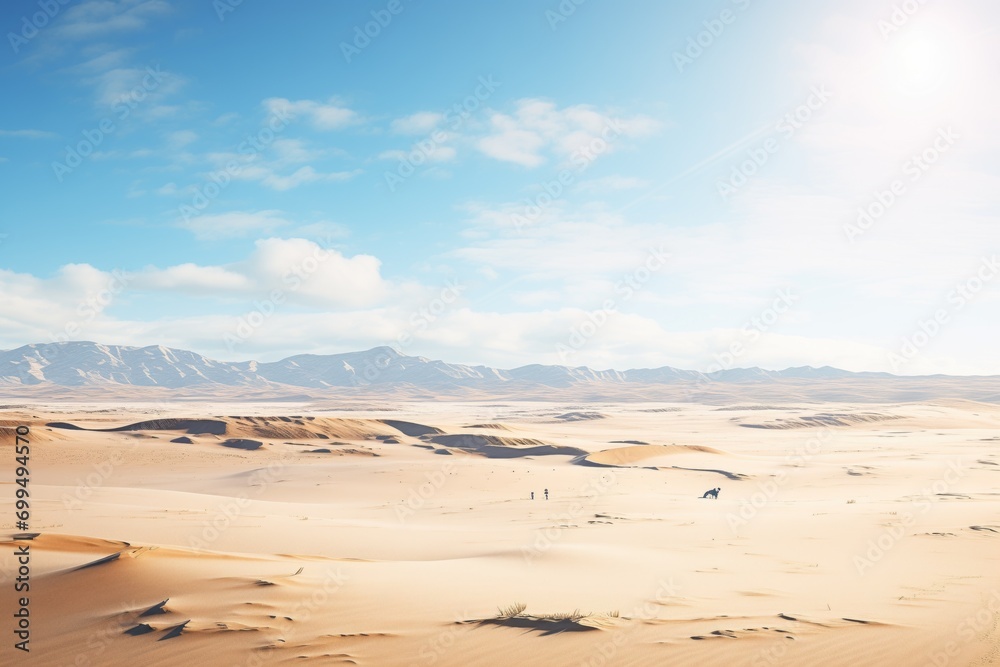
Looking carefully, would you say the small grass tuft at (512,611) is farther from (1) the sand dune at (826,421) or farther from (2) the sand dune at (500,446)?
(1) the sand dune at (826,421)

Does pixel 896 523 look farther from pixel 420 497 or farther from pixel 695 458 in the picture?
pixel 695 458

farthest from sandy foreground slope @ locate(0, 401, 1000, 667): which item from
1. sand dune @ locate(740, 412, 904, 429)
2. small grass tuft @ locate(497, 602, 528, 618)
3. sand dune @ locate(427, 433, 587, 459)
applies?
sand dune @ locate(740, 412, 904, 429)

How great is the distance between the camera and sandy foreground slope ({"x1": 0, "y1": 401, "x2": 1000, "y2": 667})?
6.86 metres

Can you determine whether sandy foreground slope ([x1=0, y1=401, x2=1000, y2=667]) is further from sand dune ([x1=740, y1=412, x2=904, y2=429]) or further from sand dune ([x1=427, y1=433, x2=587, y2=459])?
sand dune ([x1=740, y1=412, x2=904, y2=429])

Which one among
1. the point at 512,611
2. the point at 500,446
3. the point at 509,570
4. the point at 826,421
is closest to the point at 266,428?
the point at 500,446

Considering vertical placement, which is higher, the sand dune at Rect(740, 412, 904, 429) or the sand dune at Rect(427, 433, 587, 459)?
the sand dune at Rect(427, 433, 587, 459)

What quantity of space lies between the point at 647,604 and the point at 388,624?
133 inches

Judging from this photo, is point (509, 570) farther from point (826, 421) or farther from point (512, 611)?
point (826, 421)

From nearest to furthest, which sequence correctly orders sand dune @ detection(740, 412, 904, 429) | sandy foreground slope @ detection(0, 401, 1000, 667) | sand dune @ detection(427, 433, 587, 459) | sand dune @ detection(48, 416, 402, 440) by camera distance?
sandy foreground slope @ detection(0, 401, 1000, 667), sand dune @ detection(427, 433, 587, 459), sand dune @ detection(48, 416, 402, 440), sand dune @ detection(740, 412, 904, 429)

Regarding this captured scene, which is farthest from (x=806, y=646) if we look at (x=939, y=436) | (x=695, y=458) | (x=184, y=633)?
(x=939, y=436)

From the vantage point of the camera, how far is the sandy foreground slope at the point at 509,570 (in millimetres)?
6863

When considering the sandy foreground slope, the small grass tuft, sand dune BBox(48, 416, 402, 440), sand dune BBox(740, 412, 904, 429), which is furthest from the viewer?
sand dune BBox(740, 412, 904, 429)

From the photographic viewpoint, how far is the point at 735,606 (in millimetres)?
8477

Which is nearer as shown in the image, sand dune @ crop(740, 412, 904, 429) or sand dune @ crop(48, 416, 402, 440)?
sand dune @ crop(48, 416, 402, 440)
